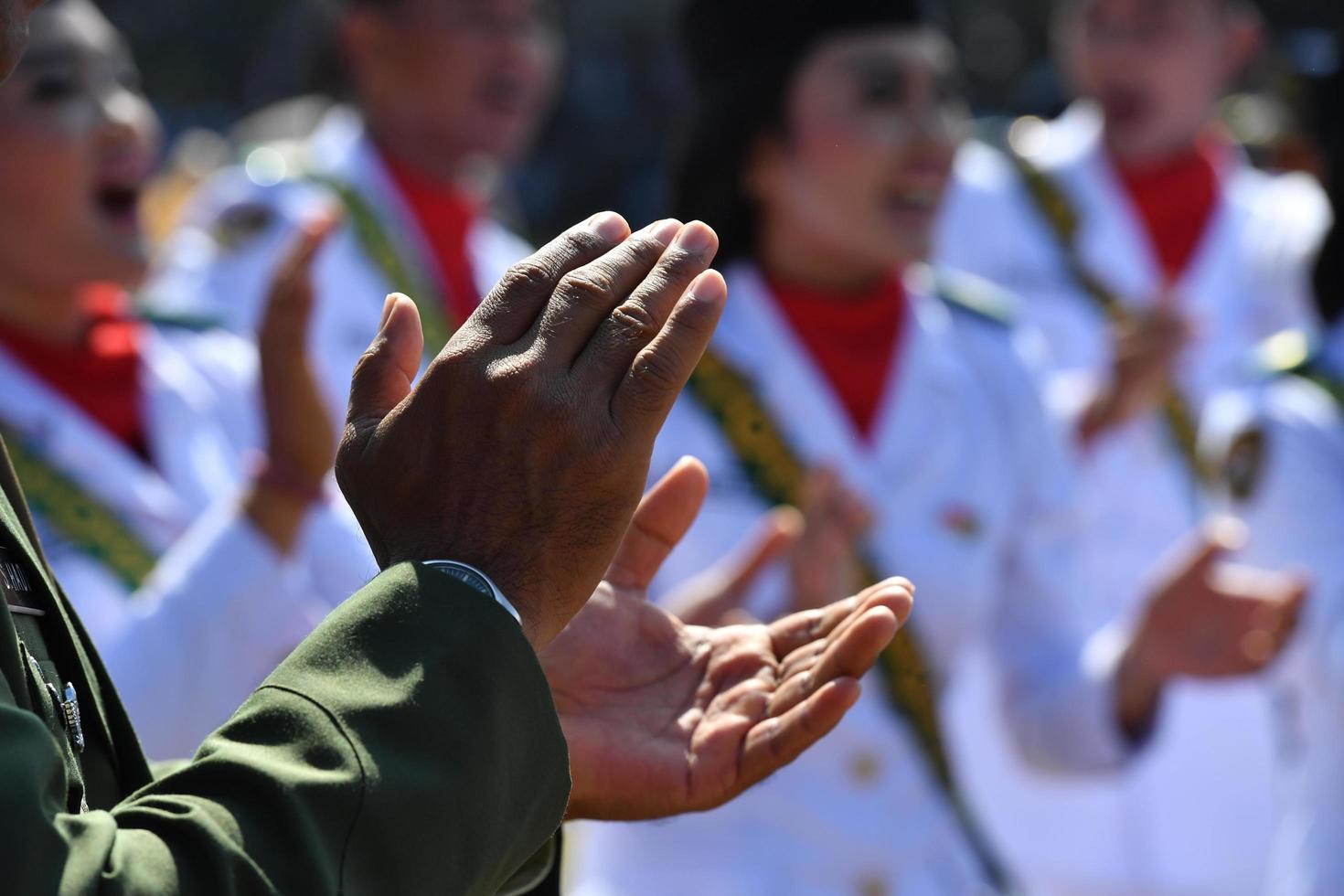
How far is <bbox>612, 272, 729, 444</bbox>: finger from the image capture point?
154 centimetres

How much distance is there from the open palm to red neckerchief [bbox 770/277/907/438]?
157cm

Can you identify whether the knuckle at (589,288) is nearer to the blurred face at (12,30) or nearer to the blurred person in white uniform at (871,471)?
the blurred face at (12,30)

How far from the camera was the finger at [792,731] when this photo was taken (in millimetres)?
1749

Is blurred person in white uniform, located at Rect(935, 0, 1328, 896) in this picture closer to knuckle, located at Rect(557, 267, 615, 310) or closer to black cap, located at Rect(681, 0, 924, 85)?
black cap, located at Rect(681, 0, 924, 85)

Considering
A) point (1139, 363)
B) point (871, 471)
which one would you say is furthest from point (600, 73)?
point (871, 471)

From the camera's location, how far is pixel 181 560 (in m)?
3.23

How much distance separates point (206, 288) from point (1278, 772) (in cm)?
255

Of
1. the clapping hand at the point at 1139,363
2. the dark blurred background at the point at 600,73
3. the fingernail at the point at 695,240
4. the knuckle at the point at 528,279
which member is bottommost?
the dark blurred background at the point at 600,73

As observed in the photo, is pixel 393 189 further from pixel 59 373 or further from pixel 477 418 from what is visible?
pixel 477 418

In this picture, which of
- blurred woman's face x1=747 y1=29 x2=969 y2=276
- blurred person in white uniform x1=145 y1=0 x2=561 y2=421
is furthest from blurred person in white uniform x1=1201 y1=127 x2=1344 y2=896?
blurred person in white uniform x1=145 y1=0 x2=561 y2=421

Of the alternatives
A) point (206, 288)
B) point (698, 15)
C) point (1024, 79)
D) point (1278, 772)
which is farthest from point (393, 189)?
point (1024, 79)

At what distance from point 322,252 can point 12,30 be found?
3061 millimetres

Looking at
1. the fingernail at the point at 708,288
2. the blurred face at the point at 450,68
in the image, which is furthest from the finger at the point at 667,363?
the blurred face at the point at 450,68

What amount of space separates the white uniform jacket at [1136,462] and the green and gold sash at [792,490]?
3.38ft
